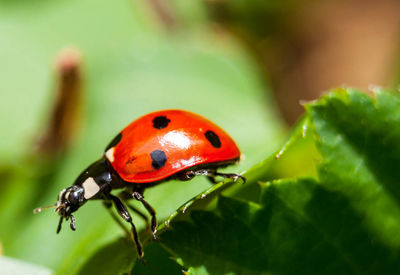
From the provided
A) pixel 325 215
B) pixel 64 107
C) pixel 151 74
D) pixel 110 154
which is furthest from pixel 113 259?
pixel 151 74

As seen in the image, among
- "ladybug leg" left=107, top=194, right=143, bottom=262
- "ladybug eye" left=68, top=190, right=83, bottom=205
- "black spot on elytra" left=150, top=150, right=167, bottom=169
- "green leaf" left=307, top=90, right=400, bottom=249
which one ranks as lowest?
"ladybug eye" left=68, top=190, right=83, bottom=205

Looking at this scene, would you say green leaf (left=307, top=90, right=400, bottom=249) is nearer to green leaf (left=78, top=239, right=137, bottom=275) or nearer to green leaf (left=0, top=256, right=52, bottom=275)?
green leaf (left=78, top=239, right=137, bottom=275)

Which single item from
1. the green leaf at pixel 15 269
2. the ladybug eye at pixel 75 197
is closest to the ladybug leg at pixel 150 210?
the ladybug eye at pixel 75 197

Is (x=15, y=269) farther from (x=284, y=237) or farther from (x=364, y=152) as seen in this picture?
(x=364, y=152)

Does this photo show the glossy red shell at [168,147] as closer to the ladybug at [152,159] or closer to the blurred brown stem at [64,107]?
the ladybug at [152,159]

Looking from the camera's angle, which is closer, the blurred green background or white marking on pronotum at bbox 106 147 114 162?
white marking on pronotum at bbox 106 147 114 162

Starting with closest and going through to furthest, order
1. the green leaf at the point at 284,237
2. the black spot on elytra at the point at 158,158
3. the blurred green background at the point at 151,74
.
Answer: the green leaf at the point at 284,237
the black spot on elytra at the point at 158,158
the blurred green background at the point at 151,74

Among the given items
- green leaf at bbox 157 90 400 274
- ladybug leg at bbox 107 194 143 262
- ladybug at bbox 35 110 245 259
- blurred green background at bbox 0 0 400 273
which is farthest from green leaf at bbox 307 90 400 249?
blurred green background at bbox 0 0 400 273
